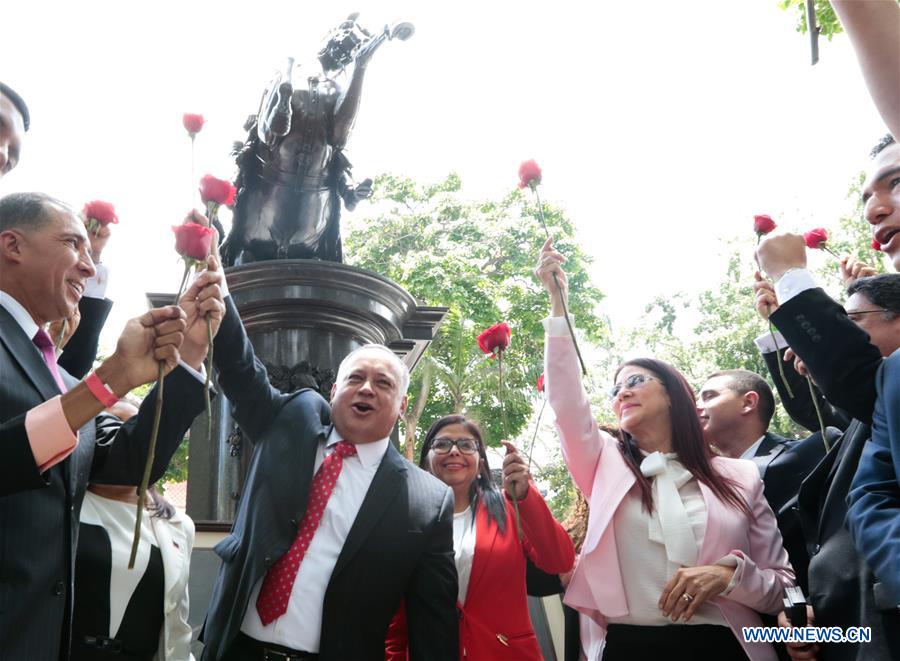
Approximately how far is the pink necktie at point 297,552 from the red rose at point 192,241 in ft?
3.47

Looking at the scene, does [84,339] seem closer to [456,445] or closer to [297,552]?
[297,552]

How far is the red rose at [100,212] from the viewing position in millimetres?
3092

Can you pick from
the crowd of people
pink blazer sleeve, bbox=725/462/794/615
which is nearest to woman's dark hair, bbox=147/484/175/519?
the crowd of people

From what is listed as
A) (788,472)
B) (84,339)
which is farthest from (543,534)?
(84,339)

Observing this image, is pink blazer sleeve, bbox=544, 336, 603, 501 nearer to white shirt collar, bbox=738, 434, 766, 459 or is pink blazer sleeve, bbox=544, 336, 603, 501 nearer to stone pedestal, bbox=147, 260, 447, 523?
white shirt collar, bbox=738, 434, 766, 459

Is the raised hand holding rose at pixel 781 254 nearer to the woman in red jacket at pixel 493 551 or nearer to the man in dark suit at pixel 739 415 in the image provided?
the woman in red jacket at pixel 493 551

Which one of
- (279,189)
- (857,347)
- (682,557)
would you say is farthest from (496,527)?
(279,189)

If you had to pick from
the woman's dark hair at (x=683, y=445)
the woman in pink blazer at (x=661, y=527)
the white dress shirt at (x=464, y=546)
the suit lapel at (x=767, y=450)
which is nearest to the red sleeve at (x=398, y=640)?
the white dress shirt at (x=464, y=546)

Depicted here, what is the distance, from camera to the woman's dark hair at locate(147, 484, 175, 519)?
3.55m

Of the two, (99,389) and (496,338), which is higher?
(496,338)

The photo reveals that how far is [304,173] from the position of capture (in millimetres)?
6676

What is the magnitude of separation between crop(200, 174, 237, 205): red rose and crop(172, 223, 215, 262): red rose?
0.84 ft

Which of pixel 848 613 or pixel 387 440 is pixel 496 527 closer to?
pixel 387 440

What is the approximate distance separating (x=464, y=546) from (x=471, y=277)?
1720 centimetres
